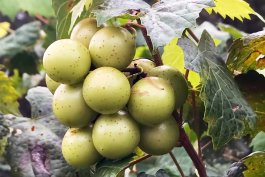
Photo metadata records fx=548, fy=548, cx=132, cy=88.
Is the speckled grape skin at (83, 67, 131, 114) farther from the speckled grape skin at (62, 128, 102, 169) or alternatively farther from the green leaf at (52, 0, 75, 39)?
the green leaf at (52, 0, 75, 39)

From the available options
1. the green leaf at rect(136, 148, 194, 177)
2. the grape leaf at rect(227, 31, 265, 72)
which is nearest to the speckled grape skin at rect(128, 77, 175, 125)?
the grape leaf at rect(227, 31, 265, 72)

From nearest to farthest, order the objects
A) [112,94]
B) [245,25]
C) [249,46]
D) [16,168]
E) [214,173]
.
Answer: [112,94], [249,46], [16,168], [214,173], [245,25]

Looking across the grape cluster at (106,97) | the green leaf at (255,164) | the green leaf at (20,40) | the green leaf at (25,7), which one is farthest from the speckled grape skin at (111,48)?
the green leaf at (20,40)

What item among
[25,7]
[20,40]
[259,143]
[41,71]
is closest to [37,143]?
[259,143]

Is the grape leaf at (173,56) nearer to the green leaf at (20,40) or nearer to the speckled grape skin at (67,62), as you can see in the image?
the speckled grape skin at (67,62)

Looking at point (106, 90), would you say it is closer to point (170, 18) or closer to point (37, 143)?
point (170, 18)

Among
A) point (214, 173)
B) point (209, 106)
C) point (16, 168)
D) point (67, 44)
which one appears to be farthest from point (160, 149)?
point (214, 173)

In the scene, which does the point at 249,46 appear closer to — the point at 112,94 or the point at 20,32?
the point at 112,94

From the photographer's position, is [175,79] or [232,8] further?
[232,8]
